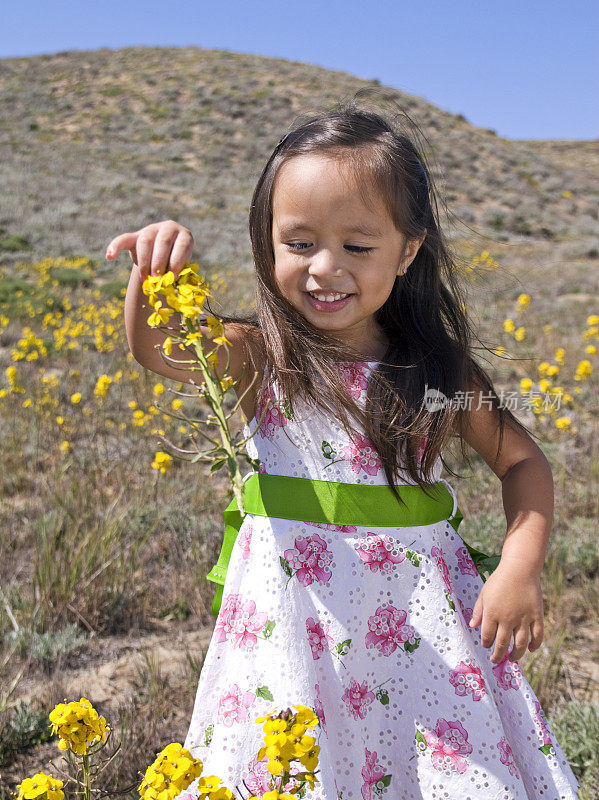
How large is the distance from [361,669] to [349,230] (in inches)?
35.8

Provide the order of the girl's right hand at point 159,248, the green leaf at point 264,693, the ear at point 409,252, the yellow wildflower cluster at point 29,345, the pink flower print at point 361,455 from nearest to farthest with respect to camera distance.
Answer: the girl's right hand at point 159,248, the green leaf at point 264,693, the pink flower print at point 361,455, the ear at point 409,252, the yellow wildflower cluster at point 29,345

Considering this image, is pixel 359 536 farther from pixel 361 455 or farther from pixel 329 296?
pixel 329 296

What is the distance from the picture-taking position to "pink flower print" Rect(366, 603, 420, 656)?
4.50 ft

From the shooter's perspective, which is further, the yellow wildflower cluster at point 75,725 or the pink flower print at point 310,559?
the pink flower print at point 310,559

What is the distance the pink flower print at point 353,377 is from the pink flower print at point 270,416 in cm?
17

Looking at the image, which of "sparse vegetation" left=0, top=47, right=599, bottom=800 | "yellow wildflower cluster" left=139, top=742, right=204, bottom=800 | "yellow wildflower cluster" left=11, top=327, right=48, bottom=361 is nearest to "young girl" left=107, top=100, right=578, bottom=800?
"sparse vegetation" left=0, top=47, right=599, bottom=800

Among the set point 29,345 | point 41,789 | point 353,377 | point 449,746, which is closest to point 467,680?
point 449,746

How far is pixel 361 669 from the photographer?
1362mm

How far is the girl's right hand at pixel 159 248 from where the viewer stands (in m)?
1.14

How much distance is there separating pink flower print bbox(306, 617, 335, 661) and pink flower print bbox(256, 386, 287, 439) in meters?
0.41

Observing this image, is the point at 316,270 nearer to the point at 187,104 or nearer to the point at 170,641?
the point at 170,641

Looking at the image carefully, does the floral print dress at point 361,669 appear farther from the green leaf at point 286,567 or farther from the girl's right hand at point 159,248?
the girl's right hand at point 159,248

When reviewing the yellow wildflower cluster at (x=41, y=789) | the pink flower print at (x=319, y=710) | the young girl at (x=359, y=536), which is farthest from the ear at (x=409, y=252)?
the yellow wildflower cluster at (x=41, y=789)

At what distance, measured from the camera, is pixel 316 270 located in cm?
136
